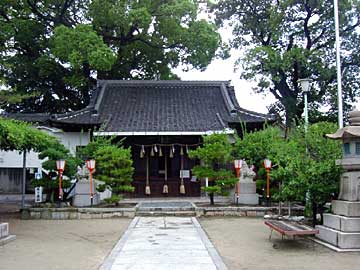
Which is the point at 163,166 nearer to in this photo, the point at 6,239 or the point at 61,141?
the point at 61,141

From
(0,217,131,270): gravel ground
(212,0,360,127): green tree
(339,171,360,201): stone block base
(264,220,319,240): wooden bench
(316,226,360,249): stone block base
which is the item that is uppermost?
(212,0,360,127): green tree

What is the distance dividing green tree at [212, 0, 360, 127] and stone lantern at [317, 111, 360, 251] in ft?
56.2

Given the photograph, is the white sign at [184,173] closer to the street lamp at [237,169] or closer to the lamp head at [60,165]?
the street lamp at [237,169]

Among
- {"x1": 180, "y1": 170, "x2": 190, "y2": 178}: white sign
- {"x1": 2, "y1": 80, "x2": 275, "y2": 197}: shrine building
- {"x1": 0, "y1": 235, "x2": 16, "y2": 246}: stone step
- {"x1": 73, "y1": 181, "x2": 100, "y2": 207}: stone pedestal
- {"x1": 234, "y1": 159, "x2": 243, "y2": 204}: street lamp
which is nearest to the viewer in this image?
{"x1": 0, "y1": 235, "x2": 16, "y2": 246}: stone step

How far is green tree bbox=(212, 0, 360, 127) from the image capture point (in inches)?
1107

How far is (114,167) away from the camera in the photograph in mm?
17906

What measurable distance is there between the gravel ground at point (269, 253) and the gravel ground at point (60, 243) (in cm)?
281

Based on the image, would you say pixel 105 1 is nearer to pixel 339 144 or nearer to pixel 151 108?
pixel 151 108

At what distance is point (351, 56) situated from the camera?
94.7 ft

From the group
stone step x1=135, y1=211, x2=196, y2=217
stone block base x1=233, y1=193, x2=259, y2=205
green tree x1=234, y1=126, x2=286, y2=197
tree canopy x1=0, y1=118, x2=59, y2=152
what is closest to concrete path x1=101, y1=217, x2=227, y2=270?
stone step x1=135, y1=211, x2=196, y2=217

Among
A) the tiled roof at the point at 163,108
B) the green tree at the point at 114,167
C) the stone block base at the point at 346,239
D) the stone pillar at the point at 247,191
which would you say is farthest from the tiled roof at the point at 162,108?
the stone block base at the point at 346,239

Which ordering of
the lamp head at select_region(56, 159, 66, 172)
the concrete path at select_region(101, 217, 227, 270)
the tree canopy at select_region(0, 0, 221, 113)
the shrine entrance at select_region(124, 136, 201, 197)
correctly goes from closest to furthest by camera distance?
the concrete path at select_region(101, 217, 227, 270), the lamp head at select_region(56, 159, 66, 172), the shrine entrance at select_region(124, 136, 201, 197), the tree canopy at select_region(0, 0, 221, 113)

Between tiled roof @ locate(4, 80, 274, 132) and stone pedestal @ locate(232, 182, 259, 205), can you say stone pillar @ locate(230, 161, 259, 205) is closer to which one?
stone pedestal @ locate(232, 182, 259, 205)

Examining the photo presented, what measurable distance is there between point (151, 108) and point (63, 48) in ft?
20.9
